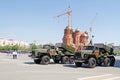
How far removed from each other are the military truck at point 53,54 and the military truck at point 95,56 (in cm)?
410

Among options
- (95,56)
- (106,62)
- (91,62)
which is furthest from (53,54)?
(91,62)

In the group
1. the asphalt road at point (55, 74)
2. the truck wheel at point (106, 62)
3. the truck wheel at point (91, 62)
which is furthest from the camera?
the truck wheel at point (106, 62)

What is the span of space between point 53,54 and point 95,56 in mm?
5419

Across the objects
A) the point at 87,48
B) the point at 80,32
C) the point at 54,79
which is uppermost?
the point at 80,32

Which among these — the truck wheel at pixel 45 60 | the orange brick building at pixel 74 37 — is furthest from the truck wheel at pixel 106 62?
the orange brick building at pixel 74 37

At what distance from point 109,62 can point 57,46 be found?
20.2 ft

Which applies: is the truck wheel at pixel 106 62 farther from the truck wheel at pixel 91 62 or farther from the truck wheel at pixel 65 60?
the truck wheel at pixel 65 60

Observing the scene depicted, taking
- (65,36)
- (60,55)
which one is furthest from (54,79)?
(65,36)

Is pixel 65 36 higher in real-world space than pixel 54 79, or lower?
higher

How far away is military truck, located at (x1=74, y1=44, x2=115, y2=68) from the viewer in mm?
25641

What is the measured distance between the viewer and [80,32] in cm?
12962

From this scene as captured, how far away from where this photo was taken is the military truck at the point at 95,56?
25.6m

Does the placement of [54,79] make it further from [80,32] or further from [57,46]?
[80,32]

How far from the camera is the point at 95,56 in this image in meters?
26.5
